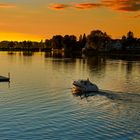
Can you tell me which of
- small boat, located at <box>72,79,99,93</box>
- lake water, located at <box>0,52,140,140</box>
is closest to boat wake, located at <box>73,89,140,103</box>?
lake water, located at <box>0,52,140,140</box>

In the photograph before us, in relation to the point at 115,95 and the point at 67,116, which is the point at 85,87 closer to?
the point at 115,95

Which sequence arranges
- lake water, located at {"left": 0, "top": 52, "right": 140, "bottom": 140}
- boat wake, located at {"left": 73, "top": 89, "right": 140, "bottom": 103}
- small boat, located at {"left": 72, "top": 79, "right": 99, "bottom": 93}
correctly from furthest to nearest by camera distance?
small boat, located at {"left": 72, "top": 79, "right": 99, "bottom": 93} → boat wake, located at {"left": 73, "top": 89, "right": 140, "bottom": 103} → lake water, located at {"left": 0, "top": 52, "right": 140, "bottom": 140}

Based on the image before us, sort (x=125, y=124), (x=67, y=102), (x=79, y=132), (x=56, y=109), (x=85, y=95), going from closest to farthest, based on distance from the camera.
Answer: (x=79, y=132), (x=125, y=124), (x=56, y=109), (x=67, y=102), (x=85, y=95)

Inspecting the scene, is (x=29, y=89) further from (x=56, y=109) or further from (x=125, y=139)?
(x=125, y=139)

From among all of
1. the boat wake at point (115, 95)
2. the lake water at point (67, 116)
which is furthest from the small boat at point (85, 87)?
the lake water at point (67, 116)

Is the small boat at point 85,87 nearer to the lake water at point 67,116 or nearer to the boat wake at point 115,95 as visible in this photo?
the boat wake at point 115,95

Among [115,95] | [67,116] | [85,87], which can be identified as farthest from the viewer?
[85,87]

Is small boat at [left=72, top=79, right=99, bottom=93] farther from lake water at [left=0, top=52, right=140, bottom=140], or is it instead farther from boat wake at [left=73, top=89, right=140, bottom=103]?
lake water at [left=0, top=52, right=140, bottom=140]

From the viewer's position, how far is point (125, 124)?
52562 mm

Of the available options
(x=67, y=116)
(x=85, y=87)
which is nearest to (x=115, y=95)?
(x=85, y=87)

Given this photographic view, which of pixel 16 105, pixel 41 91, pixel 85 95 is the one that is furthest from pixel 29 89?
pixel 16 105

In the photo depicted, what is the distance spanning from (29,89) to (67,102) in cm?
1934

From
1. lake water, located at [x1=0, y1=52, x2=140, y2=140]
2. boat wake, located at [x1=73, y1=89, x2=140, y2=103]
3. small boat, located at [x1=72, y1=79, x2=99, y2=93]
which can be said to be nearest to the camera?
lake water, located at [x1=0, y1=52, x2=140, y2=140]

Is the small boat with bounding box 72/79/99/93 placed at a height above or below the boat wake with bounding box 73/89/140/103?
above
